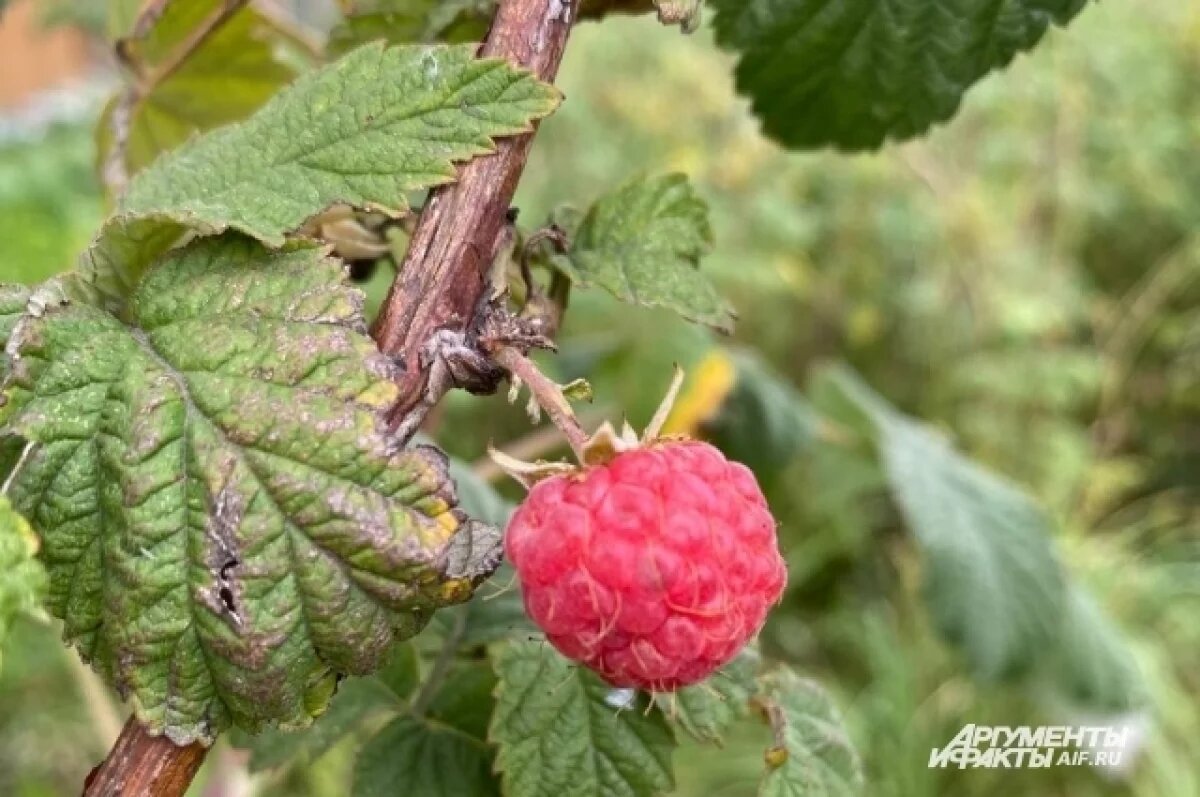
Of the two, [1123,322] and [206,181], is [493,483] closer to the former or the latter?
[206,181]

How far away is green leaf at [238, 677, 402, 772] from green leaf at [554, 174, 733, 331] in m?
0.30

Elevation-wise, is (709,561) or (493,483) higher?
(709,561)

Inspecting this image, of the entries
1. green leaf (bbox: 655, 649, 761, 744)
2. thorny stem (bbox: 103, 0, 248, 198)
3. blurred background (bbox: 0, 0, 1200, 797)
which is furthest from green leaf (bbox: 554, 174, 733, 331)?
blurred background (bbox: 0, 0, 1200, 797)

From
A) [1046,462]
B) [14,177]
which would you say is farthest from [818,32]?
[14,177]

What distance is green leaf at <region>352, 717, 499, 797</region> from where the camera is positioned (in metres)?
0.64

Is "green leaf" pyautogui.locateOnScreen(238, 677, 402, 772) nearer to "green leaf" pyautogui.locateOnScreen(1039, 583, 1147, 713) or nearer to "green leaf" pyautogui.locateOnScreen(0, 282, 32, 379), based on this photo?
"green leaf" pyautogui.locateOnScreen(0, 282, 32, 379)

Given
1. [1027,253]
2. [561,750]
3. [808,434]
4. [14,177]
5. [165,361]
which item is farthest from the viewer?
[14,177]

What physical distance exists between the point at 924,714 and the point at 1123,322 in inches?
49.2

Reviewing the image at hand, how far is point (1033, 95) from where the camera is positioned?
2.96 meters

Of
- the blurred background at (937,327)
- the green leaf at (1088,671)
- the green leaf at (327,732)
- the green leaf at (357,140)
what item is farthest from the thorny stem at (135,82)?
the green leaf at (1088,671)

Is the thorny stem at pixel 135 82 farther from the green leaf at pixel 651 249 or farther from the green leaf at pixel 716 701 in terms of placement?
the green leaf at pixel 716 701

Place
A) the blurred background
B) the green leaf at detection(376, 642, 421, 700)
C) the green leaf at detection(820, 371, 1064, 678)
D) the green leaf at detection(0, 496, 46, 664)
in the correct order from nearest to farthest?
1. the green leaf at detection(0, 496, 46, 664)
2. the green leaf at detection(376, 642, 421, 700)
3. the green leaf at detection(820, 371, 1064, 678)
4. the blurred background

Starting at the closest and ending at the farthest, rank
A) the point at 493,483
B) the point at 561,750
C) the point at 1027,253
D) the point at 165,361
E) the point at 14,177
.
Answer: the point at 165,361 < the point at 561,750 < the point at 493,483 < the point at 1027,253 < the point at 14,177

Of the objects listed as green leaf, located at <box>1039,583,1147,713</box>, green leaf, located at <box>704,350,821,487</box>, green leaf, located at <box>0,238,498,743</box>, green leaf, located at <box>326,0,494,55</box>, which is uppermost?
green leaf, located at <box>326,0,494,55</box>
